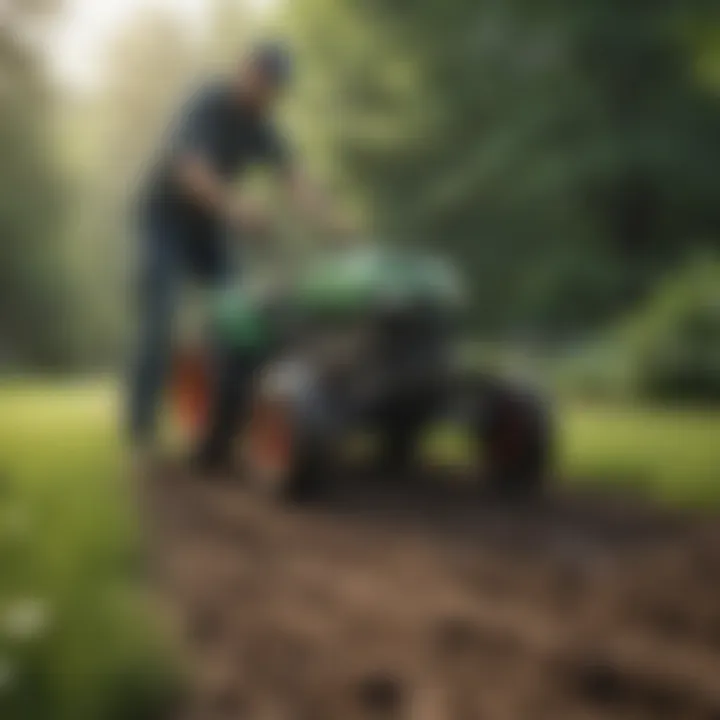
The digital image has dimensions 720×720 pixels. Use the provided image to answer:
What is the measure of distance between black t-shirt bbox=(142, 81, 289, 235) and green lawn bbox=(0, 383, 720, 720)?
160 mm

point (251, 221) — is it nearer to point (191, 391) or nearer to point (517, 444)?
point (191, 391)

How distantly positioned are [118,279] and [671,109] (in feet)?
1.58

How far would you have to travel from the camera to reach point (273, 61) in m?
0.92

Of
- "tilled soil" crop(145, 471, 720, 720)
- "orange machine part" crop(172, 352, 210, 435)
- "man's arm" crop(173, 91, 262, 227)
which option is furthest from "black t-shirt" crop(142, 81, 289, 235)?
"tilled soil" crop(145, 471, 720, 720)

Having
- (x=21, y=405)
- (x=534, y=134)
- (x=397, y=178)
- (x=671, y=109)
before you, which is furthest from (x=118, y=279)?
(x=671, y=109)

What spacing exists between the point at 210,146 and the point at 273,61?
0.09m

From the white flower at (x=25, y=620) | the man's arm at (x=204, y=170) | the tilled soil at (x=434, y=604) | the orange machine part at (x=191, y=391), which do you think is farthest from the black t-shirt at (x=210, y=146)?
the white flower at (x=25, y=620)

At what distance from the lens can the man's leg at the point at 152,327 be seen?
0.92 m

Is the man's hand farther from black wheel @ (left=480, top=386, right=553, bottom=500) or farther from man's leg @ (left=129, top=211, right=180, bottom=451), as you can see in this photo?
black wheel @ (left=480, top=386, right=553, bottom=500)

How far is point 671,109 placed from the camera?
3.10 feet

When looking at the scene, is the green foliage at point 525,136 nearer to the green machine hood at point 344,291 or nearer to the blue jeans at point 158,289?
the green machine hood at point 344,291

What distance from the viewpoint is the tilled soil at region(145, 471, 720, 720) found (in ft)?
2.61

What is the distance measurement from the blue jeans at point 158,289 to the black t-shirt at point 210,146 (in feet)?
0.03

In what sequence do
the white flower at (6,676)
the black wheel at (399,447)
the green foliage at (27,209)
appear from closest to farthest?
1. the white flower at (6,676)
2. the green foliage at (27,209)
3. the black wheel at (399,447)
